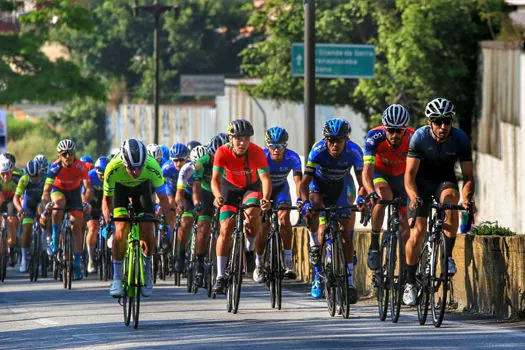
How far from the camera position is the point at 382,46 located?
43.7 m

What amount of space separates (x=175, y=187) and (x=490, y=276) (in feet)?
25.8

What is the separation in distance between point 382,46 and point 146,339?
30.9m

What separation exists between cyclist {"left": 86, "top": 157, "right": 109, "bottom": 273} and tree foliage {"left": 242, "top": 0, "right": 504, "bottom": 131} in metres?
18.1

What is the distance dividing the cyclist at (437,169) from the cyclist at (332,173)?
122 cm

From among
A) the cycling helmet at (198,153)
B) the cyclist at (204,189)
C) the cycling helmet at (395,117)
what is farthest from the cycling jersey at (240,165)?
the cycling helmet at (198,153)

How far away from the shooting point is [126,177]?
15.2m

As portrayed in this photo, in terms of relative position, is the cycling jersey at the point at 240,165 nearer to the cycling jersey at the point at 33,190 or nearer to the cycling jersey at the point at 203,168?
the cycling jersey at the point at 203,168

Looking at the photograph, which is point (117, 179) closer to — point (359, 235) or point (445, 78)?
point (359, 235)

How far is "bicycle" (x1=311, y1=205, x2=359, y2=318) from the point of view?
15000 millimetres

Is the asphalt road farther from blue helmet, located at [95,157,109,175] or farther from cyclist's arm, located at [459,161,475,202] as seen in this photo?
blue helmet, located at [95,157,109,175]

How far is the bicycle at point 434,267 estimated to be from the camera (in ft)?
45.8

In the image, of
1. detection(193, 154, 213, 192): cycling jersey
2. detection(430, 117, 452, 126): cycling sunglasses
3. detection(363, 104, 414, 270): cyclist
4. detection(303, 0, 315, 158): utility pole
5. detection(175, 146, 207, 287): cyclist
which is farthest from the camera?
detection(303, 0, 315, 158): utility pole

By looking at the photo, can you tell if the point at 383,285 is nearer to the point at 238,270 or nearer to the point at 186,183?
the point at 238,270

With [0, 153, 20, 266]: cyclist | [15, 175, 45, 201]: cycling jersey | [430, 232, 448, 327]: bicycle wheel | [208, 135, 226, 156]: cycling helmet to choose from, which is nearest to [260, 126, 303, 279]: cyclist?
[208, 135, 226, 156]: cycling helmet
